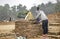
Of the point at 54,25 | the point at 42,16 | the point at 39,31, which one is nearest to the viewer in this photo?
the point at 42,16

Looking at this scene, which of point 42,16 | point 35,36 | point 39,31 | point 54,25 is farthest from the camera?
point 54,25

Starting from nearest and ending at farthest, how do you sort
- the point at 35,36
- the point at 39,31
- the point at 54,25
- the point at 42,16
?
1. the point at 42,16
2. the point at 35,36
3. the point at 39,31
4. the point at 54,25

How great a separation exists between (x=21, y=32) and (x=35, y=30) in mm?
453

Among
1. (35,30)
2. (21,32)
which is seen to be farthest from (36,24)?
(21,32)

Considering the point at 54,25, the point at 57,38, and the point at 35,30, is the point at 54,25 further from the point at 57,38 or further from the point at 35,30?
the point at 57,38

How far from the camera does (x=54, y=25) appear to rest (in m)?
6.18

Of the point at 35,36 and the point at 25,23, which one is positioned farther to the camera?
the point at 25,23

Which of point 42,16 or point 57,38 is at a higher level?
point 42,16

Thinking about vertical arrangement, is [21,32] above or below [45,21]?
below

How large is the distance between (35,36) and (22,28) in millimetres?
660

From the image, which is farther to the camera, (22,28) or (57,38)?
(22,28)

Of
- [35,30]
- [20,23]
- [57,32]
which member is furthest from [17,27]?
[57,32]

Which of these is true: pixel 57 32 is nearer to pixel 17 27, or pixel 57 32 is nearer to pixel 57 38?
pixel 57 38

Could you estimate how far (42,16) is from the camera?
434 cm
